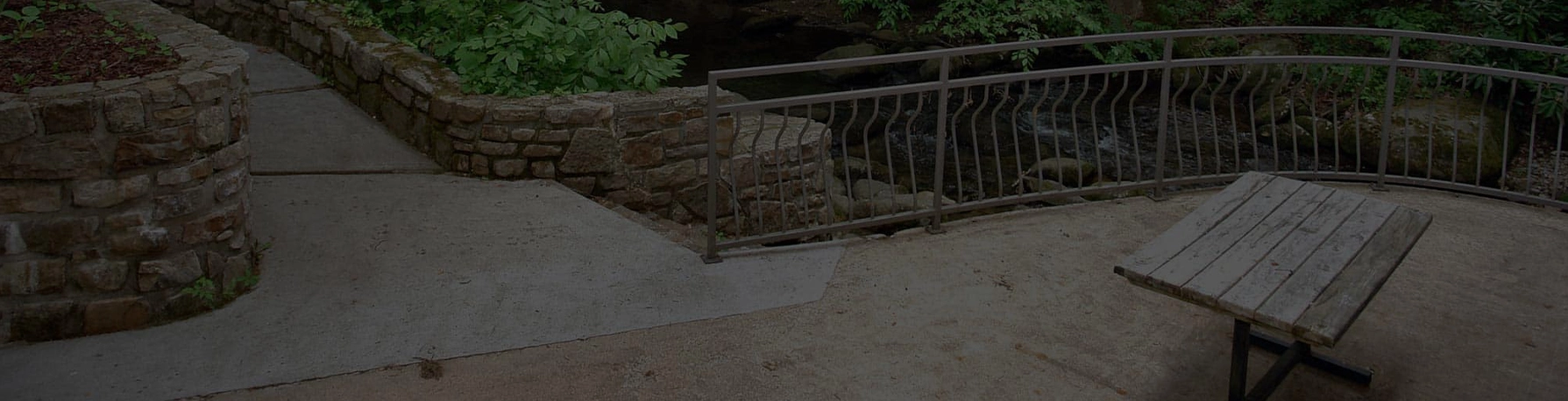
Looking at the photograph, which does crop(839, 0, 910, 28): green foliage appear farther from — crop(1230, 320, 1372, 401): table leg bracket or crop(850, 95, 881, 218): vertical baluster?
crop(1230, 320, 1372, 401): table leg bracket

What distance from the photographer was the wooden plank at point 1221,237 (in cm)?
383

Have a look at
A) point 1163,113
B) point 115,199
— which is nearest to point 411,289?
point 115,199

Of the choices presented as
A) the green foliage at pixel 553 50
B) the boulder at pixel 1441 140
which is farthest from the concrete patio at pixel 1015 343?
the boulder at pixel 1441 140

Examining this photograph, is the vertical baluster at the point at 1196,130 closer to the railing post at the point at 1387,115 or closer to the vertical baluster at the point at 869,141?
the railing post at the point at 1387,115

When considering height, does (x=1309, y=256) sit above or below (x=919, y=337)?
above

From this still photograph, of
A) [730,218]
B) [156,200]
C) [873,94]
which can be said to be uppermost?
[873,94]

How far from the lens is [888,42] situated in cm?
1375

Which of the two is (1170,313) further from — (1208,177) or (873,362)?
(1208,177)

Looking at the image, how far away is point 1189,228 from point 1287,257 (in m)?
0.35

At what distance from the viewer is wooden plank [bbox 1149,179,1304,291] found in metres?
3.83

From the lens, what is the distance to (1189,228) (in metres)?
4.29

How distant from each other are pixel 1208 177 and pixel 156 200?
4873 millimetres

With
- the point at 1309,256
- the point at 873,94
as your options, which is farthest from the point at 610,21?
the point at 1309,256

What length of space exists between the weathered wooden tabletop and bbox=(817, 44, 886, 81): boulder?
750 cm
